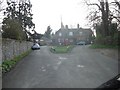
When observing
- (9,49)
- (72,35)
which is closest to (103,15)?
(9,49)

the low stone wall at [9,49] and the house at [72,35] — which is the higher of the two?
the house at [72,35]

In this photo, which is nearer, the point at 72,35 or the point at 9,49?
the point at 9,49

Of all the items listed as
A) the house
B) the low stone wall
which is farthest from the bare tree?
the house

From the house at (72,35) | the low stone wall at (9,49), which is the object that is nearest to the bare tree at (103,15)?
the low stone wall at (9,49)

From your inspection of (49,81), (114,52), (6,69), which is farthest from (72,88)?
(114,52)

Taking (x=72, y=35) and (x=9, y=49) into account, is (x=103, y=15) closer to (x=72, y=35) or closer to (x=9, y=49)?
(x=9, y=49)

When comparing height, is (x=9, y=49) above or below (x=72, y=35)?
below

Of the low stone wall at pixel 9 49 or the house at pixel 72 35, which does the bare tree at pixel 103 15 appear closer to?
the low stone wall at pixel 9 49

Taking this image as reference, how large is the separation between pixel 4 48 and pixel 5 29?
9.78 m

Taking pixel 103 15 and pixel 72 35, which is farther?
pixel 72 35

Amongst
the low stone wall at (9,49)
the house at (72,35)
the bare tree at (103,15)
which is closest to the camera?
the low stone wall at (9,49)

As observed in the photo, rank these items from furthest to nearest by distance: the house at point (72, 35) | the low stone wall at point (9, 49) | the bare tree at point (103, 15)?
the house at point (72, 35) < the bare tree at point (103, 15) < the low stone wall at point (9, 49)

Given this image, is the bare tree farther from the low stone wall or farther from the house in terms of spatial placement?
the house

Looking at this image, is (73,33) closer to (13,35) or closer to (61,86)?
(13,35)
